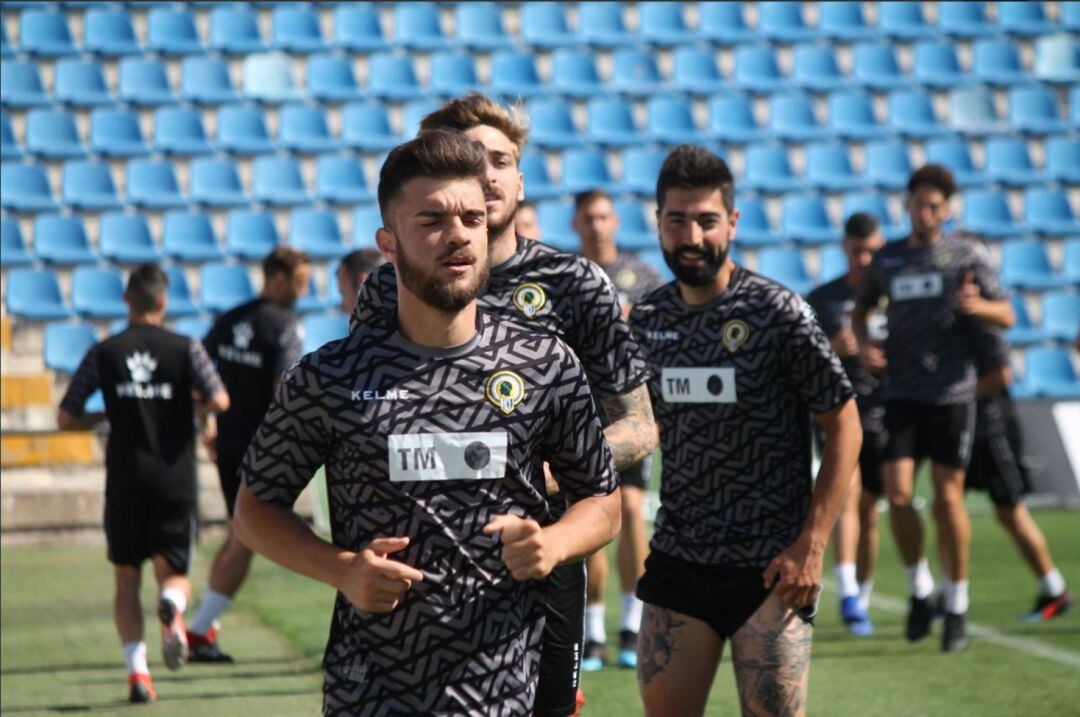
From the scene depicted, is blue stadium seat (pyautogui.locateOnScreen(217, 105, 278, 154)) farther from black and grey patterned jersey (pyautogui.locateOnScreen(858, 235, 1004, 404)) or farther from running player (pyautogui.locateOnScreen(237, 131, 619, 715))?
running player (pyautogui.locateOnScreen(237, 131, 619, 715))

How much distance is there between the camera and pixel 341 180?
16234mm

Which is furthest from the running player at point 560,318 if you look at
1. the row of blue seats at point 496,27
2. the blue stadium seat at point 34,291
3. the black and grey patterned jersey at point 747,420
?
the row of blue seats at point 496,27

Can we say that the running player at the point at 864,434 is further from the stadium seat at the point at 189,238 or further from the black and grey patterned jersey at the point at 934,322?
the stadium seat at the point at 189,238

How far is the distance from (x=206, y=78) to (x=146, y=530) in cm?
961

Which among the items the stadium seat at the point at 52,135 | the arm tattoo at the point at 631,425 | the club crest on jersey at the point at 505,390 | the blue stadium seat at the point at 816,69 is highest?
the blue stadium seat at the point at 816,69

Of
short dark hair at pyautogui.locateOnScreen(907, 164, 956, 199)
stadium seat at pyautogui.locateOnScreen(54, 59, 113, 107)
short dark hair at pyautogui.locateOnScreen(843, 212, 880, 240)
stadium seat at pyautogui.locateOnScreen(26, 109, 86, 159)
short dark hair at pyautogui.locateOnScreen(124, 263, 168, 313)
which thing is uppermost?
stadium seat at pyautogui.locateOnScreen(54, 59, 113, 107)

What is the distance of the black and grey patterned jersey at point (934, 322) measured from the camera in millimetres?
8633

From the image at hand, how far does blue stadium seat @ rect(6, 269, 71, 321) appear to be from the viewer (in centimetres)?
1445

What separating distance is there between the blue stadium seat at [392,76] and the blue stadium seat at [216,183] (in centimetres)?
191

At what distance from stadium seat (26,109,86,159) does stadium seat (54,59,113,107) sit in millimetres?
232

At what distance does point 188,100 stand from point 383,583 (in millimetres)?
14279

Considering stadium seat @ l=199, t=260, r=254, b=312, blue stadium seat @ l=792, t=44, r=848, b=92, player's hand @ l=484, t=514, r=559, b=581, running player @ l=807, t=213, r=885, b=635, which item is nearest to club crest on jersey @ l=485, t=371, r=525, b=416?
player's hand @ l=484, t=514, r=559, b=581

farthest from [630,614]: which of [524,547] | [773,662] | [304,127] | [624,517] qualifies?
[304,127]

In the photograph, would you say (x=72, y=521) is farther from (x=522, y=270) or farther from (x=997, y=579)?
(x=522, y=270)
